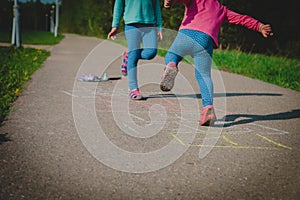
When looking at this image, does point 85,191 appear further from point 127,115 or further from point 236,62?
point 236,62

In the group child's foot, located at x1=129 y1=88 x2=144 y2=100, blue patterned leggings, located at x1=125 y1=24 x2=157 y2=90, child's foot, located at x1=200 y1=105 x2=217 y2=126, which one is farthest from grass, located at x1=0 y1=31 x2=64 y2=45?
child's foot, located at x1=200 y1=105 x2=217 y2=126

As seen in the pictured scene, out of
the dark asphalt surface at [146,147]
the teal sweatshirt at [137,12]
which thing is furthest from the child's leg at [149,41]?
the dark asphalt surface at [146,147]

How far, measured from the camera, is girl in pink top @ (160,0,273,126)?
4.04m

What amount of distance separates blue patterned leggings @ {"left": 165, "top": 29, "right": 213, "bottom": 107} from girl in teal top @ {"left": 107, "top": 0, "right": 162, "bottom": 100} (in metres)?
1.24

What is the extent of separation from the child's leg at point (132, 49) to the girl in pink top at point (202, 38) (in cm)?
131

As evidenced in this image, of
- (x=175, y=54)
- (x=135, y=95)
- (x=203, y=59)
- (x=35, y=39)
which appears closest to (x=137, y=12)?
(x=135, y=95)

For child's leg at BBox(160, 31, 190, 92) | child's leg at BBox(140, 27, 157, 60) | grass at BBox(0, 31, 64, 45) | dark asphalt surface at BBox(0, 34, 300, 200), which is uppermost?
child's leg at BBox(160, 31, 190, 92)

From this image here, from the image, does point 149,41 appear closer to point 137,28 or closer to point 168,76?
point 137,28

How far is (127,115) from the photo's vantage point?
178 inches

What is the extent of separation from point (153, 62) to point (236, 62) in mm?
2291

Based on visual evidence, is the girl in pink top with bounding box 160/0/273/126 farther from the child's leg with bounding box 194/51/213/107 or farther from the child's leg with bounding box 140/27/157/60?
the child's leg with bounding box 140/27/157/60

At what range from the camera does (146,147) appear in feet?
11.1

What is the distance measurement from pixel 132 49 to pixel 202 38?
157cm

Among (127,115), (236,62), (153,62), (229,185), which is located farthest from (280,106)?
(153,62)
